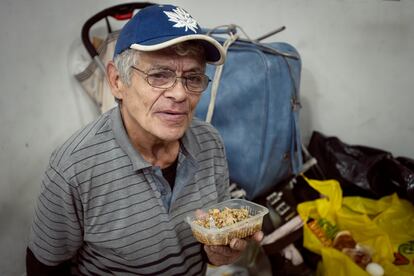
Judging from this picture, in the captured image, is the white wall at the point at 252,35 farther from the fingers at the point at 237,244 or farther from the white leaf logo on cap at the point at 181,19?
the fingers at the point at 237,244

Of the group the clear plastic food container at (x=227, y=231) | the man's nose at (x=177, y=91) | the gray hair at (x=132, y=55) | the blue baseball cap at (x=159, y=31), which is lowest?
the clear plastic food container at (x=227, y=231)

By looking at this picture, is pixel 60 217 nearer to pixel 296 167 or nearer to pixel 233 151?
pixel 233 151

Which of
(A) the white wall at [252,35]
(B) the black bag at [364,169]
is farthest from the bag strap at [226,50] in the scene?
(B) the black bag at [364,169]

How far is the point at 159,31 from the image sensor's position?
0.74m

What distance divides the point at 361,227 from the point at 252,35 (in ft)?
3.71

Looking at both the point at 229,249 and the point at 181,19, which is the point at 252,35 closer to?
the point at 181,19

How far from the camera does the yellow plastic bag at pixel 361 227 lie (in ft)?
4.63

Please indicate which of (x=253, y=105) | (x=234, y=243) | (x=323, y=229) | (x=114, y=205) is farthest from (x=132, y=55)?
(x=323, y=229)

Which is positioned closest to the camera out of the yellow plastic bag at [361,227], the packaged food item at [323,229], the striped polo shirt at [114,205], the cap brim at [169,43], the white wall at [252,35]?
the cap brim at [169,43]

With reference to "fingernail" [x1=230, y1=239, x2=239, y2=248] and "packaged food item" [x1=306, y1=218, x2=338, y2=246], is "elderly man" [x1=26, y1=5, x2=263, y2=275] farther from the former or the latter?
"packaged food item" [x1=306, y1=218, x2=338, y2=246]

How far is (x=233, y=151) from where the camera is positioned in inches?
52.3

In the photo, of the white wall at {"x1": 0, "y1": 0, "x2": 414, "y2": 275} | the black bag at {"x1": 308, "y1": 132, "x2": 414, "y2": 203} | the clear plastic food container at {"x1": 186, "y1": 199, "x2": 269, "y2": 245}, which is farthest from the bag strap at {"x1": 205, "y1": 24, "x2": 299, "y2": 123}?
the black bag at {"x1": 308, "y1": 132, "x2": 414, "y2": 203}

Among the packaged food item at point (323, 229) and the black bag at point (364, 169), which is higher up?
the black bag at point (364, 169)

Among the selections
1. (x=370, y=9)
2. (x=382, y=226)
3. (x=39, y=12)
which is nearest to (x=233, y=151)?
(x=382, y=226)
